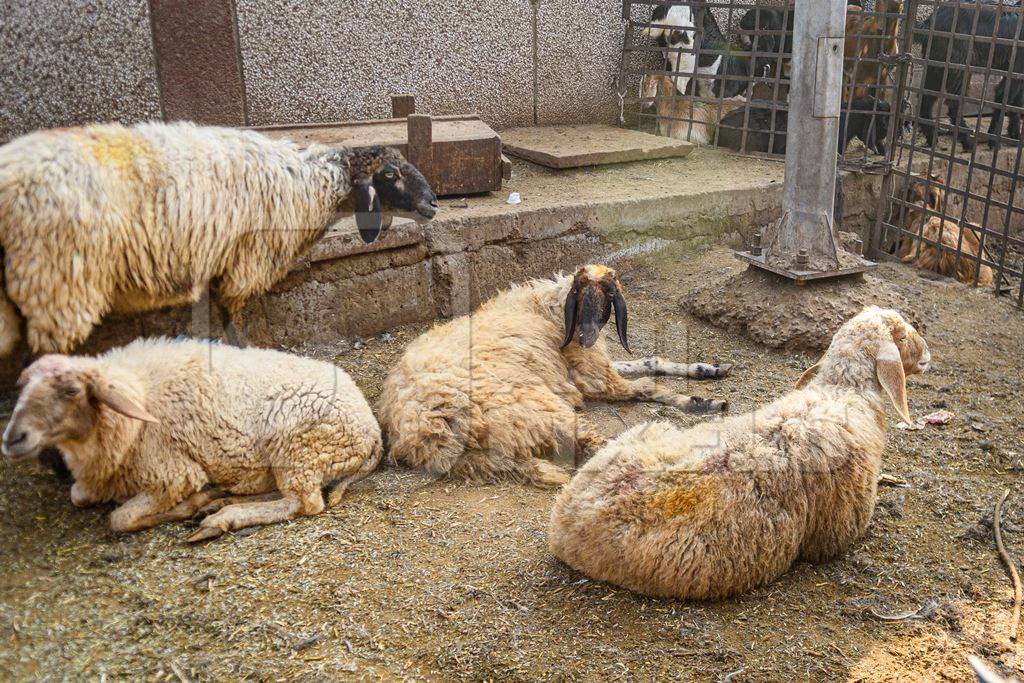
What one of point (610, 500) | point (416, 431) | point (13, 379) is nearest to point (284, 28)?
point (13, 379)

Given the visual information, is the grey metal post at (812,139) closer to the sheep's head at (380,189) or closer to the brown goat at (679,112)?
the sheep's head at (380,189)

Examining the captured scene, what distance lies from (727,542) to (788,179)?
339cm

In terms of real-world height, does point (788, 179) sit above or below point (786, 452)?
above

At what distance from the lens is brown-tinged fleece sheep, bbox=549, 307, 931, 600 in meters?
3.32

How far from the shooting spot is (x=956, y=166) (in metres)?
9.27

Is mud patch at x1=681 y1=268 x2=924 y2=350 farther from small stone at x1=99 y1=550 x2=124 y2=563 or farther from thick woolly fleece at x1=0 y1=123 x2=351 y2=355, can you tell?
small stone at x1=99 y1=550 x2=124 y2=563

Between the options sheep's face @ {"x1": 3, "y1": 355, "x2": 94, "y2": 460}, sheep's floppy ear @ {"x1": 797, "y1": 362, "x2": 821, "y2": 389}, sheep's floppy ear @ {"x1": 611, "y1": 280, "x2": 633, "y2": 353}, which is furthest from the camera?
sheep's floppy ear @ {"x1": 611, "y1": 280, "x2": 633, "y2": 353}

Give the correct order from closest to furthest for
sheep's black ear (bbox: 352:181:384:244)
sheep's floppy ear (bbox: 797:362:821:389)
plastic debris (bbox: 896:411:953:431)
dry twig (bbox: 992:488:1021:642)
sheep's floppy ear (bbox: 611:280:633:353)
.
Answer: dry twig (bbox: 992:488:1021:642)
sheep's floppy ear (bbox: 797:362:821:389)
plastic debris (bbox: 896:411:953:431)
sheep's floppy ear (bbox: 611:280:633:353)
sheep's black ear (bbox: 352:181:384:244)

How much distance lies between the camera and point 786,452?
138 inches

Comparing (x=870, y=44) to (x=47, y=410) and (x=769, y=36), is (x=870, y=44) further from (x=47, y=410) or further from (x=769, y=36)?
(x=47, y=410)

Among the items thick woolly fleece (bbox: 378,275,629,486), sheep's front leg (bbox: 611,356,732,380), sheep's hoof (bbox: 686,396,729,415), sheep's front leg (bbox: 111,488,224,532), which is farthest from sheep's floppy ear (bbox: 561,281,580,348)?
sheep's front leg (bbox: 111,488,224,532)

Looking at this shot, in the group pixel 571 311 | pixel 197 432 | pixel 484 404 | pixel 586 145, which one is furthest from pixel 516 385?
pixel 586 145

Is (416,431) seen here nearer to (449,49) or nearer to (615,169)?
(615,169)

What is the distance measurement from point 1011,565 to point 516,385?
2.35m
